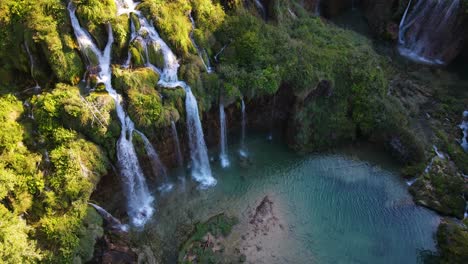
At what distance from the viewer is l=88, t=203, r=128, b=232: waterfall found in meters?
14.2

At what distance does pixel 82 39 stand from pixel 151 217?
8.72 metres

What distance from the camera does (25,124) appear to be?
13672 millimetres

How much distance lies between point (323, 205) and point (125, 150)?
9.92 metres

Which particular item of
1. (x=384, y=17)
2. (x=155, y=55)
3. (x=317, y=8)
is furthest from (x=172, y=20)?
(x=384, y=17)

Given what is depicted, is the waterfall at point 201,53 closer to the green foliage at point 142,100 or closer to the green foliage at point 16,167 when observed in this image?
the green foliage at point 142,100

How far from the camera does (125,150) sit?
1480cm

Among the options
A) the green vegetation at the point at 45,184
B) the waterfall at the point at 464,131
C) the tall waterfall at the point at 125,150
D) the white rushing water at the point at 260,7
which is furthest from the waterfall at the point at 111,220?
the waterfall at the point at 464,131

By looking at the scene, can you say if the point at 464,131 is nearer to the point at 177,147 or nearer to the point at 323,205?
the point at 323,205

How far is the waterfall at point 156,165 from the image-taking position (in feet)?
49.9

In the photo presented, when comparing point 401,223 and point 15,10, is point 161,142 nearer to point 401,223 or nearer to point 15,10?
point 15,10

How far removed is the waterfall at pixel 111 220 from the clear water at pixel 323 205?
100cm

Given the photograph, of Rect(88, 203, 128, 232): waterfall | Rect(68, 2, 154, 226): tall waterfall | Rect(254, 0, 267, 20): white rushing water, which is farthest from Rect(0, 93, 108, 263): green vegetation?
Rect(254, 0, 267, 20): white rushing water

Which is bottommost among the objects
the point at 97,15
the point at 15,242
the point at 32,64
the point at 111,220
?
the point at 111,220

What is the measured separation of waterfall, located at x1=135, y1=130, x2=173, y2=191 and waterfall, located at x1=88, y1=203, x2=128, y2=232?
267 cm
